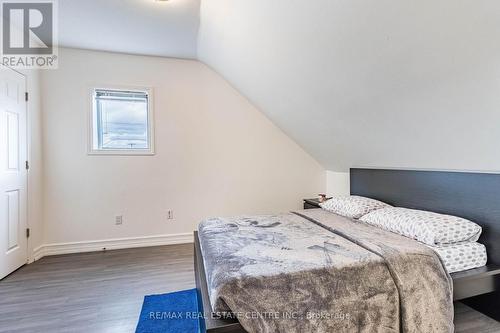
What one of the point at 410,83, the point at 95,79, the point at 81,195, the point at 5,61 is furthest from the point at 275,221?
the point at 5,61

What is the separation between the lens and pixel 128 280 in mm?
2525

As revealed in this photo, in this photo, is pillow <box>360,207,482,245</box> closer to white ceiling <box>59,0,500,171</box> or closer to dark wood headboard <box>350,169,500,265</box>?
dark wood headboard <box>350,169,500,265</box>

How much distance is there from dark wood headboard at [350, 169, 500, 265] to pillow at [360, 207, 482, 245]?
0.38 feet

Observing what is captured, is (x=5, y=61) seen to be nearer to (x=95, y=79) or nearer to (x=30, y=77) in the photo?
(x=30, y=77)

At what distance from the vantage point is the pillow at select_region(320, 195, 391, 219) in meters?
2.57

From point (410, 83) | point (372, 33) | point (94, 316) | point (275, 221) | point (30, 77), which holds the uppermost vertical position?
point (30, 77)

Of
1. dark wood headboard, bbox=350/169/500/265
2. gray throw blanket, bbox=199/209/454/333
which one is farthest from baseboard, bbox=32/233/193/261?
dark wood headboard, bbox=350/169/500/265

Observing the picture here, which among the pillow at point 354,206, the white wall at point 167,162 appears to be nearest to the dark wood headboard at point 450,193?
the pillow at point 354,206

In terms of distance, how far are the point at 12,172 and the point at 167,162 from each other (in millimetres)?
1577

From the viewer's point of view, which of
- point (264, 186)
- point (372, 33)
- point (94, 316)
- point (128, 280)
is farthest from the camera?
point (264, 186)

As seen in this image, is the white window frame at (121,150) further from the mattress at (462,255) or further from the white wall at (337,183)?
the mattress at (462,255)

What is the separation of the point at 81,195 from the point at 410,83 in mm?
3646

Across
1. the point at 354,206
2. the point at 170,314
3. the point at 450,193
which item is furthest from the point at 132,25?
the point at 450,193

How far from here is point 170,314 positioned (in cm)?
196
